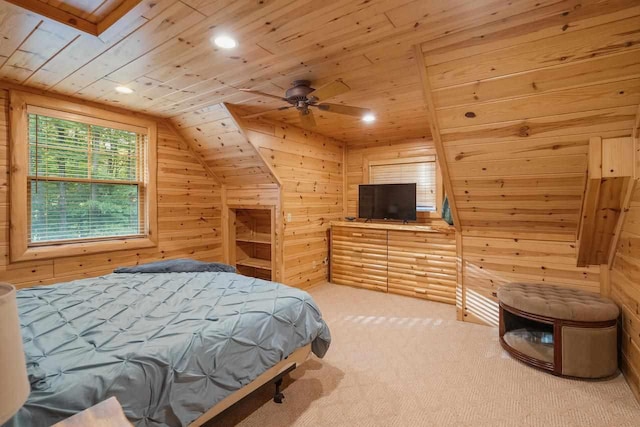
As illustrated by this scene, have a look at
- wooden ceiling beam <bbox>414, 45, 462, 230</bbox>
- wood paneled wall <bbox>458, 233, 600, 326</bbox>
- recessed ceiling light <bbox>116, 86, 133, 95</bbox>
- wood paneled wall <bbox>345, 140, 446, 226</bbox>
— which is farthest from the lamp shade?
wood paneled wall <bbox>345, 140, 446, 226</bbox>

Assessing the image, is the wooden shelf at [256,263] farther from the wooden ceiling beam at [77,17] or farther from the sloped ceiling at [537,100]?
the wooden ceiling beam at [77,17]

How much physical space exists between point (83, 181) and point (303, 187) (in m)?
2.60

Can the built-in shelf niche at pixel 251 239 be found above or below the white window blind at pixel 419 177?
below

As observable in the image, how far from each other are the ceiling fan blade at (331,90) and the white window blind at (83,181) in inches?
102

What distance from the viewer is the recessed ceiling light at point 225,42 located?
6.82 feet

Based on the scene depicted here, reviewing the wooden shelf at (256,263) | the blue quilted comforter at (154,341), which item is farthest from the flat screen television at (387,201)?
the blue quilted comforter at (154,341)

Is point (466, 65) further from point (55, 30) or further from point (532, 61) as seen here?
point (55, 30)

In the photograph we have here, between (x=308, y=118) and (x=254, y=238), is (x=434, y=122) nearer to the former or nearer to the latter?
(x=308, y=118)

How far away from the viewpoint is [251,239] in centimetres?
512

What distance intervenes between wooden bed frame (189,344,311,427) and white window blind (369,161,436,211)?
131 inches

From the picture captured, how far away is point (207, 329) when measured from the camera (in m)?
1.73

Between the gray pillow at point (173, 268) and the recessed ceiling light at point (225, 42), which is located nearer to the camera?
the recessed ceiling light at point (225, 42)

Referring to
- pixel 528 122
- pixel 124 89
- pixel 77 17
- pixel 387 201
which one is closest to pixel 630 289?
pixel 528 122

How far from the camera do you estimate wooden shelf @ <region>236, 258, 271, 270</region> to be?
15.6 feet
